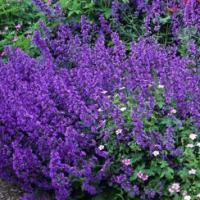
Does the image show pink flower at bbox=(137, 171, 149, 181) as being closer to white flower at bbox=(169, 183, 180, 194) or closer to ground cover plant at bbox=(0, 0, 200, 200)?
ground cover plant at bbox=(0, 0, 200, 200)

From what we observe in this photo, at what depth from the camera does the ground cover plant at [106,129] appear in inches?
142

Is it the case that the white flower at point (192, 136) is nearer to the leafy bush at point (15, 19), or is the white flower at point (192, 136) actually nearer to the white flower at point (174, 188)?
the white flower at point (174, 188)

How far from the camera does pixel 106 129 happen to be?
382 centimetres

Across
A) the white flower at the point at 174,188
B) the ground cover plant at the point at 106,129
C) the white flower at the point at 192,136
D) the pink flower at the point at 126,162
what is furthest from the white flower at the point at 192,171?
the pink flower at the point at 126,162

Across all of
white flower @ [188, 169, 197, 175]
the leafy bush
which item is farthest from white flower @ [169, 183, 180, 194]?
the leafy bush

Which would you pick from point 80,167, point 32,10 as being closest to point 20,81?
point 80,167

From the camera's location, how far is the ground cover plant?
362 cm

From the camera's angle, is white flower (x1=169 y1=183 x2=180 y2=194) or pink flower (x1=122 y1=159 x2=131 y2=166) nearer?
white flower (x1=169 y1=183 x2=180 y2=194)

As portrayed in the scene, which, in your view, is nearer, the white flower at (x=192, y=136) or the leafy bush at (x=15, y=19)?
the white flower at (x=192, y=136)

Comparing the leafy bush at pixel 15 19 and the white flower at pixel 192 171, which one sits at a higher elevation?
the white flower at pixel 192 171

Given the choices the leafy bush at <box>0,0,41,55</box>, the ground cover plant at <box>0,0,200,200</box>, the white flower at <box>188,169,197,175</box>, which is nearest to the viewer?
the white flower at <box>188,169,197,175</box>

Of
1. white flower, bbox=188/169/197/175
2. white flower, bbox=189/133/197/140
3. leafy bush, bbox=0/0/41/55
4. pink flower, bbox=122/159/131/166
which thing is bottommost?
leafy bush, bbox=0/0/41/55

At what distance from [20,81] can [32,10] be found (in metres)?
2.86

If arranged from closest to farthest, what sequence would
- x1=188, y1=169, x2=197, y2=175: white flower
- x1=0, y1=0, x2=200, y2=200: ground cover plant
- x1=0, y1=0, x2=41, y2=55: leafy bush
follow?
x1=188, y1=169, x2=197, y2=175: white flower, x1=0, y1=0, x2=200, y2=200: ground cover plant, x1=0, y1=0, x2=41, y2=55: leafy bush
